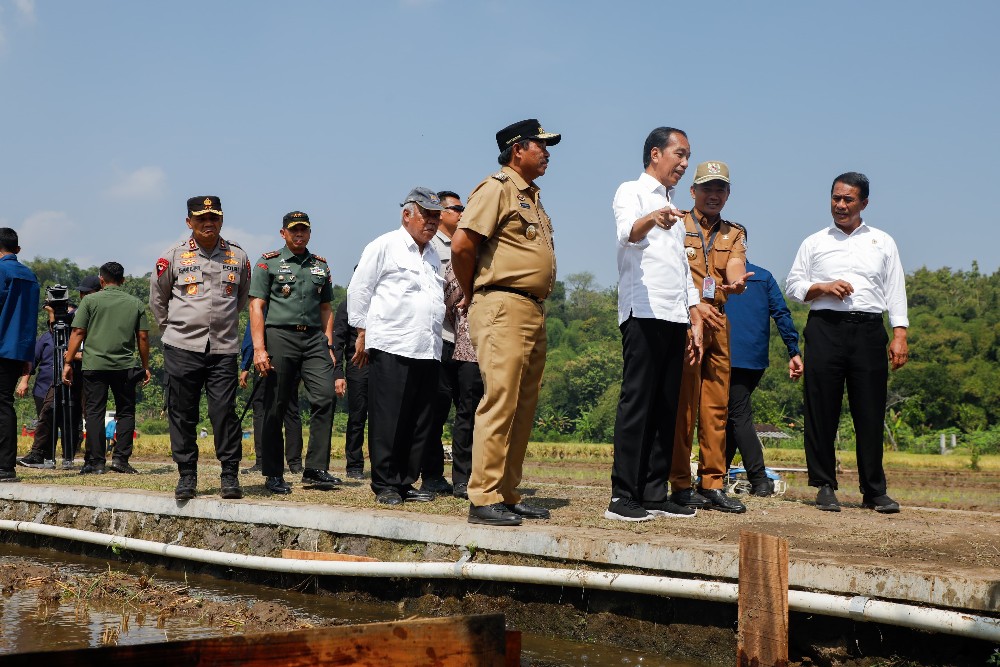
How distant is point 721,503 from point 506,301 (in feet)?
6.71

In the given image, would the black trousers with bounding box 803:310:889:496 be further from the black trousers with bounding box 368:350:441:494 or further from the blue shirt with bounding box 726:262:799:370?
the black trousers with bounding box 368:350:441:494

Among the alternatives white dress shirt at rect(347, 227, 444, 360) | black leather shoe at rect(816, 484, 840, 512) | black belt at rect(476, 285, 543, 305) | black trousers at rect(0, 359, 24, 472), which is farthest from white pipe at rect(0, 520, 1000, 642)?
black leather shoe at rect(816, 484, 840, 512)

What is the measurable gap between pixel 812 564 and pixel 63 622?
3.43 meters

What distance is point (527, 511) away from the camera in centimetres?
588

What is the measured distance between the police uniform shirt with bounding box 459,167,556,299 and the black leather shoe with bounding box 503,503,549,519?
119cm

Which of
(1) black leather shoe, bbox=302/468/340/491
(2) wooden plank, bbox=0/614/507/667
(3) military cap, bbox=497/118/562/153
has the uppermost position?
(3) military cap, bbox=497/118/562/153

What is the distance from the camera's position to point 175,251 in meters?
7.14

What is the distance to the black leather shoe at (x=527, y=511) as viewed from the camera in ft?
19.2

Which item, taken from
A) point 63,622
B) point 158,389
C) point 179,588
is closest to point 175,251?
point 179,588

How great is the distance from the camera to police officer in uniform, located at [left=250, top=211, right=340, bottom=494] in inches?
309

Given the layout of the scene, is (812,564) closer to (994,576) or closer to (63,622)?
(994,576)

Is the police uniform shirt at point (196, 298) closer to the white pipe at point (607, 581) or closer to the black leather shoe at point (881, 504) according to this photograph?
the white pipe at point (607, 581)

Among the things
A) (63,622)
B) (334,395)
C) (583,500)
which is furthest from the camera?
(334,395)

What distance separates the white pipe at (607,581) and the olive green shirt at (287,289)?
6.56 ft
